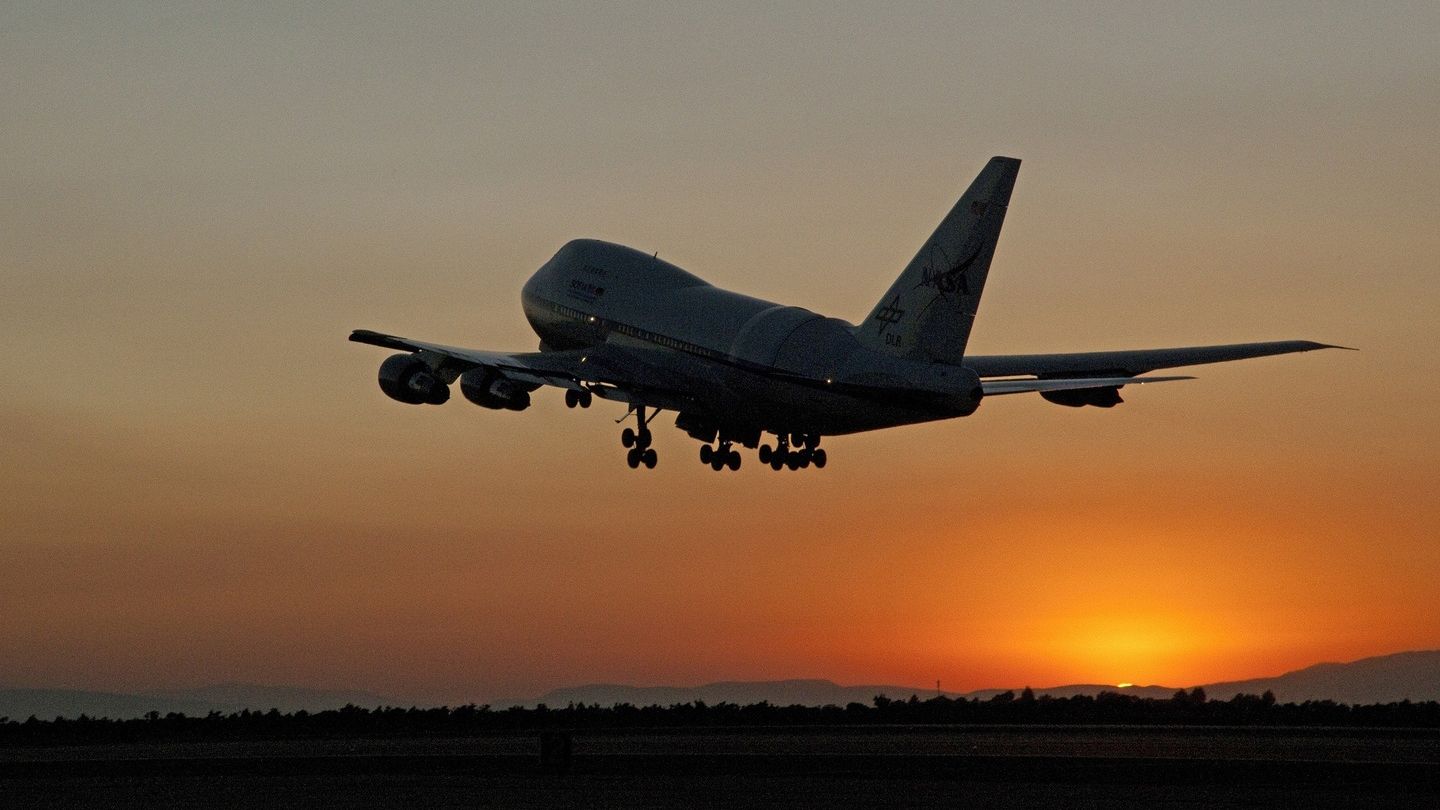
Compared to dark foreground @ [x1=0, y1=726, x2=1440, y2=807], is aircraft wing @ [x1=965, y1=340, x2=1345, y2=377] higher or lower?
higher

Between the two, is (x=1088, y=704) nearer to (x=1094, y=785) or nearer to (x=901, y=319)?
(x=901, y=319)

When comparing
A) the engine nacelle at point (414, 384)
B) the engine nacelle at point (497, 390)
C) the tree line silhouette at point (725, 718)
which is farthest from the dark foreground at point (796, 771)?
the engine nacelle at point (414, 384)

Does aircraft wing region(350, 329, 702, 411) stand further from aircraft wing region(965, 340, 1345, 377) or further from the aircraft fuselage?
aircraft wing region(965, 340, 1345, 377)

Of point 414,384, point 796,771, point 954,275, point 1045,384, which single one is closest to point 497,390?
point 414,384

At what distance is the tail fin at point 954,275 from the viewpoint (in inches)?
2564

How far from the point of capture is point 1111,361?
72.9m

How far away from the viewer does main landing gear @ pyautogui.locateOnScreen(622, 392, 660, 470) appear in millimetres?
76125

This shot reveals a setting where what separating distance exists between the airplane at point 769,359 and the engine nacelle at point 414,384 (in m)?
0.05

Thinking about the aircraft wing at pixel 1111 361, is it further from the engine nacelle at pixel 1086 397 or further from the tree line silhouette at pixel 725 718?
the tree line silhouette at pixel 725 718

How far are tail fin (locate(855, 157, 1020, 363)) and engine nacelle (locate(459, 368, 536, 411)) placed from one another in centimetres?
1426

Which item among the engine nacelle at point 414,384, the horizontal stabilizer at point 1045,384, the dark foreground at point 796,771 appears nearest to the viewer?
the dark foreground at point 796,771

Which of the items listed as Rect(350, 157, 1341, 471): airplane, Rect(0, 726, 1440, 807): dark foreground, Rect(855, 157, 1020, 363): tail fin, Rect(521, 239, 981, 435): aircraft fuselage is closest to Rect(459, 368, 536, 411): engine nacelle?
Rect(350, 157, 1341, 471): airplane

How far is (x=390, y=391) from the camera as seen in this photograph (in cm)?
7488

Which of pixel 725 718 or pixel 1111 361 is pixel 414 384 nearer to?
pixel 725 718
